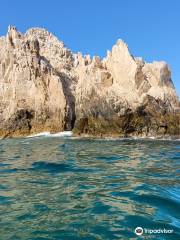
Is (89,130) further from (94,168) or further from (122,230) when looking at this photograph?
(122,230)

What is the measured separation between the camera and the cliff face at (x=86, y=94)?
35188 millimetres

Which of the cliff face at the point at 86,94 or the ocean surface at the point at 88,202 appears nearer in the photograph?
the ocean surface at the point at 88,202

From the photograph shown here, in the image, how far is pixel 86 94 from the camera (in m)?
38.1

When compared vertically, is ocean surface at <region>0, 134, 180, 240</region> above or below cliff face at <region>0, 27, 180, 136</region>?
below

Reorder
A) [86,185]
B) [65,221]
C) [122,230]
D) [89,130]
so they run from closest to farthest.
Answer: [122,230], [65,221], [86,185], [89,130]

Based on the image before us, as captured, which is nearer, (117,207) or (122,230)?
(122,230)

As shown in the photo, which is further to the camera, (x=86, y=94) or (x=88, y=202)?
(x=86, y=94)

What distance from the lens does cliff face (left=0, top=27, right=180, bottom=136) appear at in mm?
35188

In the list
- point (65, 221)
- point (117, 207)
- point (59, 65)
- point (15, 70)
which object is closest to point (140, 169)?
point (117, 207)

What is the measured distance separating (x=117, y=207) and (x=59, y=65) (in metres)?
42.6

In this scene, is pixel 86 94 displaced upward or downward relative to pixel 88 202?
upward

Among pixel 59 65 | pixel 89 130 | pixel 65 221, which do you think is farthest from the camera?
pixel 59 65

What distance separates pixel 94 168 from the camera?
12875 mm

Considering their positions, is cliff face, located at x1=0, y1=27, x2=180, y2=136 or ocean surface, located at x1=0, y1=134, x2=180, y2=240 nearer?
ocean surface, located at x1=0, y1=134, x2=180, y2=240
